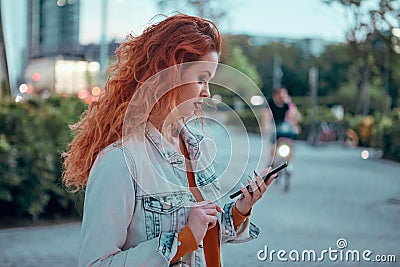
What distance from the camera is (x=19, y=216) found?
269 inches

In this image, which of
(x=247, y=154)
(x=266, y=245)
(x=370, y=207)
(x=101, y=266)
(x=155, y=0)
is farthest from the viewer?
(x=155, y=0)

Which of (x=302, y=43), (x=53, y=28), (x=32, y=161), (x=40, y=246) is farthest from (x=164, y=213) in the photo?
(x=302, y=43)

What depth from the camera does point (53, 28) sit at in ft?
49.2

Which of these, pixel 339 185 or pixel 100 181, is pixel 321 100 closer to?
pixel 339 185

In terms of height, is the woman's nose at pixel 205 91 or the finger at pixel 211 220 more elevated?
the woman's nose at pixel 205 91

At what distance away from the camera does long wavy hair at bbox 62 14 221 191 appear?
1677 mm

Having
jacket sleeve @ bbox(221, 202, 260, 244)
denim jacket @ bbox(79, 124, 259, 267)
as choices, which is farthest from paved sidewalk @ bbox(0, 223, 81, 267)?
denim jacket @ bbox(79, 124, 259, 267)

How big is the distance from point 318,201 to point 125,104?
756cm

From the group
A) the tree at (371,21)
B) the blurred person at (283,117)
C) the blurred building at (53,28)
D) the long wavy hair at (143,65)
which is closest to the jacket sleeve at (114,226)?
the long wavy hair at (143,65)

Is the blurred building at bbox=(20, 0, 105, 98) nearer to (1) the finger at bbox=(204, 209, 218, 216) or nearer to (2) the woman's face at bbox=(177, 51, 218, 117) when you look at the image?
(2) the woman's face at bbox=(177, 51, 218, 117)

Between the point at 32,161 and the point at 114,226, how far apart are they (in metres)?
5.26

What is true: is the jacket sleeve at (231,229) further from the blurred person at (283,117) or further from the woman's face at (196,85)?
the blurred person at (283,117)

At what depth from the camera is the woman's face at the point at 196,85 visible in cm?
169

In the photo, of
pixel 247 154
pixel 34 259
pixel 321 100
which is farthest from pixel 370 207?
pixel 321 100
